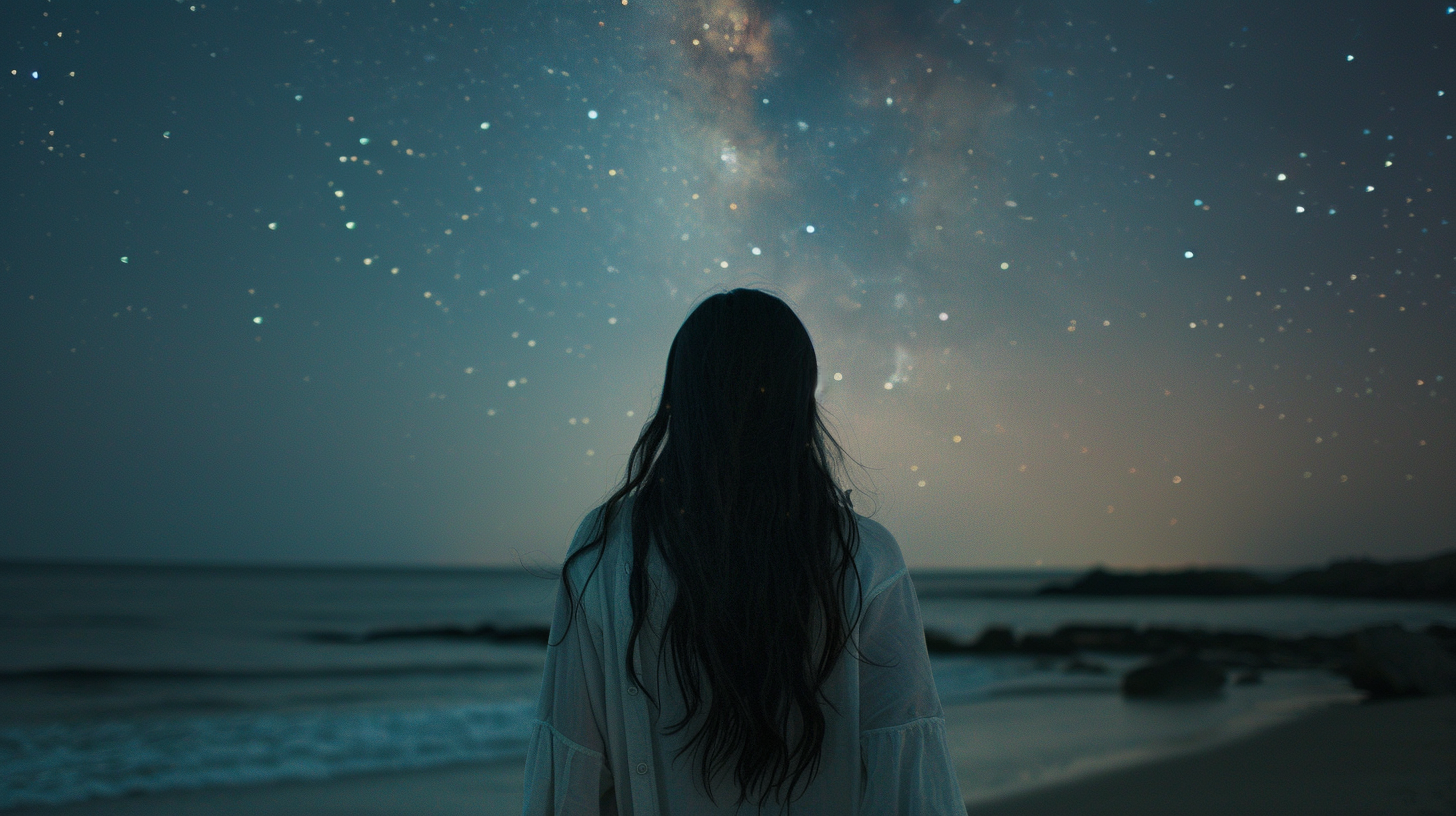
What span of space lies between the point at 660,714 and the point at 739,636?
0.68ft

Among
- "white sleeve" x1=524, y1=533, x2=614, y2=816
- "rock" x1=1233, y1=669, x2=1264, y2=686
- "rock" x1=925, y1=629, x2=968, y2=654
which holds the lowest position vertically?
"rock" x1=925, y1=629, x2=968, y2=654

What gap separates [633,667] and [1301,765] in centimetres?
588

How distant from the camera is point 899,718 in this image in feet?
3.70

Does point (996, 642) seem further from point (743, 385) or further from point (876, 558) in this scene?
point (743, 385)

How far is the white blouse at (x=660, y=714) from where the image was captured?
1.12 meters

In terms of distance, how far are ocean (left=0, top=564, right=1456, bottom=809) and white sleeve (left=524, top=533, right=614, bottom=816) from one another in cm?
442

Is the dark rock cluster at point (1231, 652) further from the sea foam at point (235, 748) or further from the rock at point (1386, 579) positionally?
the sea foam at point (235, 748)

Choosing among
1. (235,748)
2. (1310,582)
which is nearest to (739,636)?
(235,748)

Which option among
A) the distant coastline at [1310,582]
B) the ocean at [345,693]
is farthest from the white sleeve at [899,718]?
the distant coastline at [1310,582]

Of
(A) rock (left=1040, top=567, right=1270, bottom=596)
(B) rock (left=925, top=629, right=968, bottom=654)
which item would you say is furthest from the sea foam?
(A) rock (left=1040, top=567, right=1270, bottom=596)

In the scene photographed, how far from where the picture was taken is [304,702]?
816 centimetres

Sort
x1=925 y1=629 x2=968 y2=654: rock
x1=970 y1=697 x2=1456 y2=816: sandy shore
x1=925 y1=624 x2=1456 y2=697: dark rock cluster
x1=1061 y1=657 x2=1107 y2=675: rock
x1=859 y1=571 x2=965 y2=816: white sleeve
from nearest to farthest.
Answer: x1=859 y1=571 x2=965 y2=816: white sleeve
x1=970 y1=697 x2=1456 y2=816: sandy shore
x1=925 y1=624 x2=1456 y2=697: dark rock cluster
x1=1061 y1=657 x2=1107 y2=675: rock
x1=925 y1=629 x2=968 y2=654: rock

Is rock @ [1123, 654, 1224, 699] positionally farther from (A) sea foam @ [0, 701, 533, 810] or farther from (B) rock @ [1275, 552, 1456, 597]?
(A) sea foam @ [0, 701, 533, 810]

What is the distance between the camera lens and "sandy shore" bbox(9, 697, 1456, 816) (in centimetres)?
429
